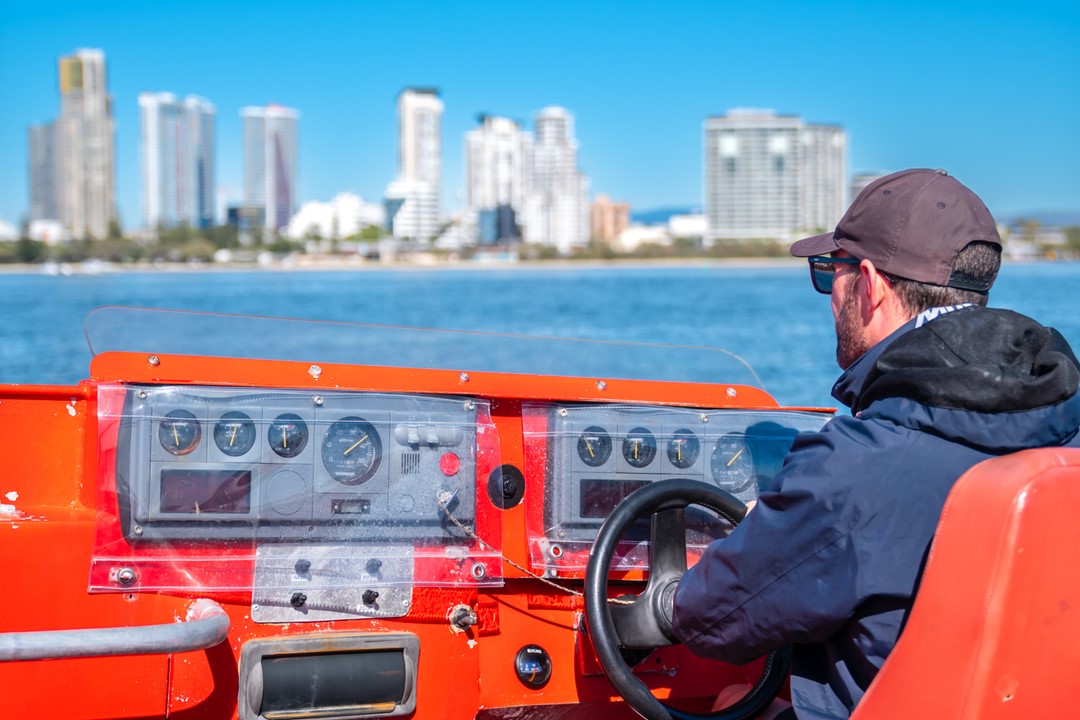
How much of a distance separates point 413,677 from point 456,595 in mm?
184

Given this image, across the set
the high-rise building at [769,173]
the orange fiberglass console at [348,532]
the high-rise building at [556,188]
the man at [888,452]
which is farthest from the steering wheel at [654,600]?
the high-rise building at [556,188]

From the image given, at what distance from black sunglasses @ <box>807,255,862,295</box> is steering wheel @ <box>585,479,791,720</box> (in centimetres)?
45

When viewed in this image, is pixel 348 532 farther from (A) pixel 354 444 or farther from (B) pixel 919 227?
(B) pixel 919 227

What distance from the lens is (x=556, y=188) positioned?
174625 mm

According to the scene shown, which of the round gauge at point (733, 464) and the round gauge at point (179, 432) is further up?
the round gauge at point (179, 432)

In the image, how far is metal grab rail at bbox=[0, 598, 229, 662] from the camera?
1.72m

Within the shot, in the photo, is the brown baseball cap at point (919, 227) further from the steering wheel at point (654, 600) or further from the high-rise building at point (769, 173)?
the high-rise building at point (769, 173)

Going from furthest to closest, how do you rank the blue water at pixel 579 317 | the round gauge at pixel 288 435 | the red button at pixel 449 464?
the blue water at pixel 579 317 < the red button at pixel 449 464 < the round gauge at pixel 288 435

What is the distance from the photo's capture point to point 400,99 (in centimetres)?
18225

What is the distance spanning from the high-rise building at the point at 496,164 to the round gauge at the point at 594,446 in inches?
6597

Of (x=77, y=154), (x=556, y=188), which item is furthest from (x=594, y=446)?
(x=77, y=154)

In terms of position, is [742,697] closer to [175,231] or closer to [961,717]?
[961,717]

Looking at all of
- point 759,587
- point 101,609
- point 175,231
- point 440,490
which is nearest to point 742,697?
point 759,587

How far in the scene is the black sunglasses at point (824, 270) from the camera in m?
2.09
